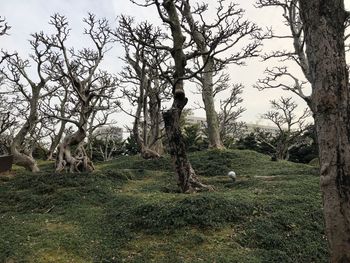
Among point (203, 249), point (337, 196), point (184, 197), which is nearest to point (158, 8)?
point (184, 197)

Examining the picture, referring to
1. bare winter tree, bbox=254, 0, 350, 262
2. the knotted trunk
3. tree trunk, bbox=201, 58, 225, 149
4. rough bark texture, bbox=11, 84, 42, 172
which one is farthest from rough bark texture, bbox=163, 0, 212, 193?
rough bark texture, bbox=11, 84, 42, 172

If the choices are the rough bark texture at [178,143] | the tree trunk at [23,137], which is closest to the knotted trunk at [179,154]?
the rough bark texture at [178,143]

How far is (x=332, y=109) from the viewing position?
3.83 m

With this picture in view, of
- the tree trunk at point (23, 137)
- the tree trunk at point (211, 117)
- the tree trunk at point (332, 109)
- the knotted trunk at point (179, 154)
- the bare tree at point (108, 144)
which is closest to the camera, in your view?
the tree trunk at point (332, 109)

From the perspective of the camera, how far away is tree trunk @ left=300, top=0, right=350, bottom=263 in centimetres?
373

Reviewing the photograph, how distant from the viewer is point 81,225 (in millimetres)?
6520

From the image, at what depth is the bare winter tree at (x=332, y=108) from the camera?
373 cm

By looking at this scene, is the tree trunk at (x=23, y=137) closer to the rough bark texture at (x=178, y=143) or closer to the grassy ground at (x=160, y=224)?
the grassy ground at (x=160, y=224)

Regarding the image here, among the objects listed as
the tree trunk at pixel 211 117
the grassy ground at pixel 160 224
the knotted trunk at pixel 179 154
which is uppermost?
the tree trunk at pixel 211 117

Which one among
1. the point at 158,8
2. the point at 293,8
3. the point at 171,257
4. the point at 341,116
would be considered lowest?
the point at 171,257

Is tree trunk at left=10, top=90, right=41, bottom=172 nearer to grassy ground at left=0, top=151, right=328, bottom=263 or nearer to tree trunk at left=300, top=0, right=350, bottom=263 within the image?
grassy ground at left=0, top=151, right=328, bottom=263

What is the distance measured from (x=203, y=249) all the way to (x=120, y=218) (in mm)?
1936

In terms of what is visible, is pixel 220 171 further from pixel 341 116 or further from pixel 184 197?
pixel 341 116

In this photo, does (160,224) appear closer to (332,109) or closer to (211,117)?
(332,109)
